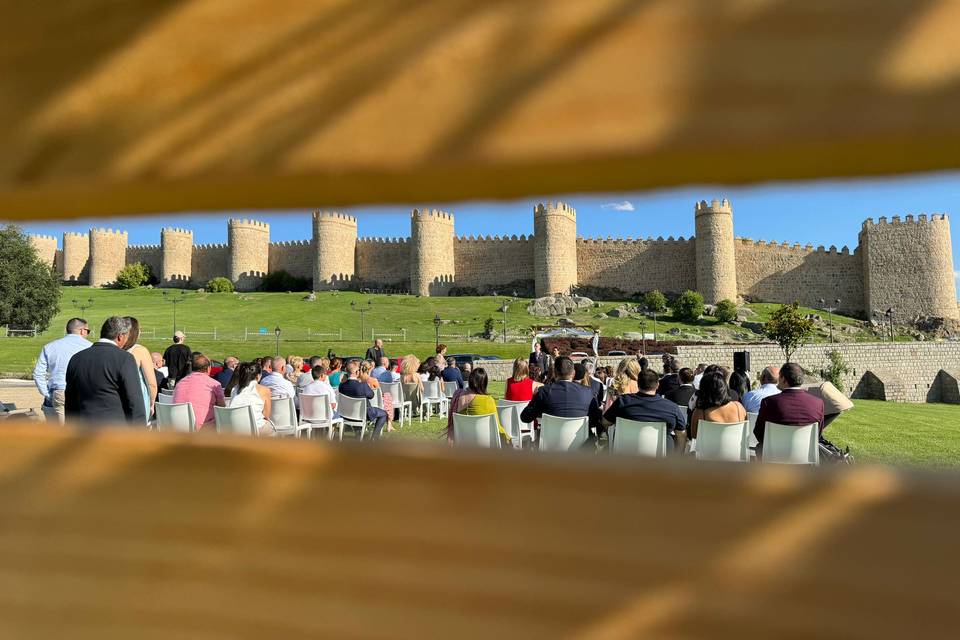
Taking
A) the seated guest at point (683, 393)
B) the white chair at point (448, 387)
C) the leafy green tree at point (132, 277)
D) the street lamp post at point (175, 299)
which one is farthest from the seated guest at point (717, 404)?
the leafy green tree at point (132, 277)

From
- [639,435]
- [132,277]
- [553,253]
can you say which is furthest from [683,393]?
[132,277]

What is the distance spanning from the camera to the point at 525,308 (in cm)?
5116

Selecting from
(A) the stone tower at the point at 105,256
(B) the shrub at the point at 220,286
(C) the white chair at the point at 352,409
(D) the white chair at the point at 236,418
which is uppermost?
(A) the stone tower at the point at 105,256

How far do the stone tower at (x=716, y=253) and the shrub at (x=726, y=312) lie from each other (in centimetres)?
647

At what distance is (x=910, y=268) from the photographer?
53.9 metres

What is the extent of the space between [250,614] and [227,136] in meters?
0.40

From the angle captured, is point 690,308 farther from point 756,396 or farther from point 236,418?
point 236,418

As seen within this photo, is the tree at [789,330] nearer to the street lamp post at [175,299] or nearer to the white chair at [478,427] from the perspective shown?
the white chair at [478,427]

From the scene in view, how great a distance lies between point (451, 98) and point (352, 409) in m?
9.43

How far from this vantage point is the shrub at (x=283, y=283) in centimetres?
6688

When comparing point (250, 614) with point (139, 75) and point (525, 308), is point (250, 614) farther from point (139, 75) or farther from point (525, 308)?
point (525, 308)

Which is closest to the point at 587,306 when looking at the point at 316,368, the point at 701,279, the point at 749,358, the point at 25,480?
the point at 701,279

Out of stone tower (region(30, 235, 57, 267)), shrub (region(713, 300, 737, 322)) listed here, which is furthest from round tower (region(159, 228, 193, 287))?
shrub (region(713, 300, 737, 322))

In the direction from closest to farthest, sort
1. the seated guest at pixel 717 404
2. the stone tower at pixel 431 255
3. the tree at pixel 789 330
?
1. the seated guest at pixel 717 404
2. the tree at pixel 789 330
3. the stone tower at pixel 431 255
